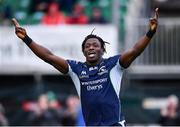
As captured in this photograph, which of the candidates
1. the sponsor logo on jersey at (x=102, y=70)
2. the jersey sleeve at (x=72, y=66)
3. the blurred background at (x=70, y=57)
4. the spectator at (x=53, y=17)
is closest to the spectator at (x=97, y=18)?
the blurred background at (x=70, y=57)

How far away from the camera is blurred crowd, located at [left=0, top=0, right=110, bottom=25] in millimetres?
20438

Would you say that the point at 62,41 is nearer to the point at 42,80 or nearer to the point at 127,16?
the point at 42,80

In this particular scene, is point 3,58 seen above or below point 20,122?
above

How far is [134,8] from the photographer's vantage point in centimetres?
2273

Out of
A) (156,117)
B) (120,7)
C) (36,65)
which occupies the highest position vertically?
(120,7)

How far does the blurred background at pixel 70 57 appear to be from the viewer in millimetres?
18797

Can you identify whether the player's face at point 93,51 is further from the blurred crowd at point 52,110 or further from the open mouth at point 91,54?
the blurred crowd at point 52,110

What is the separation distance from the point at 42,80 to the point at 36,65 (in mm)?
411

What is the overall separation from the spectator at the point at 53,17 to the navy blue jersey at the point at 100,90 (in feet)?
36.5

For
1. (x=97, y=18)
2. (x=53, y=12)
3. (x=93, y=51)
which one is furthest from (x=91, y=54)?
(x=53, y=12)

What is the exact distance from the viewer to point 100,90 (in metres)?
9.18

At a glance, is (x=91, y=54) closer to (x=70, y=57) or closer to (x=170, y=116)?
(x=170, y=116)

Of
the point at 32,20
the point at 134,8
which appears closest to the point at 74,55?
the point at 32,20

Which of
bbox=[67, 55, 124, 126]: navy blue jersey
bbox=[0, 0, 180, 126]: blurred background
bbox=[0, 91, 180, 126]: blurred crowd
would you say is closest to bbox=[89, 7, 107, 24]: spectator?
bbox=[0, 0, 180, 126]: blurred background
